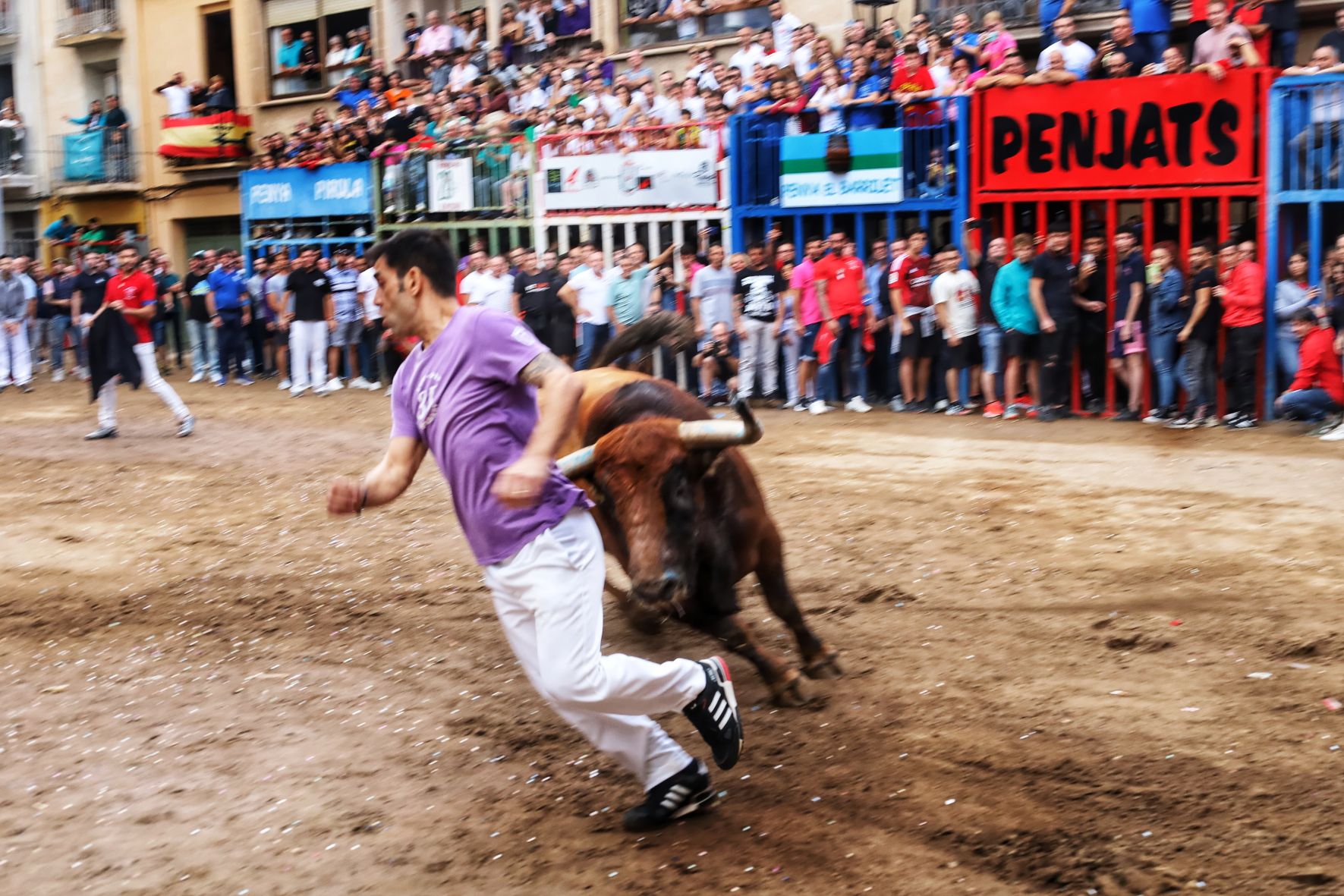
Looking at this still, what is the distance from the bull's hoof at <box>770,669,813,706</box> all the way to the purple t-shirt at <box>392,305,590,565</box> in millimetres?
1728

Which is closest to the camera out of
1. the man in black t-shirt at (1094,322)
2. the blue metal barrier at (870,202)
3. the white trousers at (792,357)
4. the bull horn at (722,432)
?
the bull horn at (722,432)

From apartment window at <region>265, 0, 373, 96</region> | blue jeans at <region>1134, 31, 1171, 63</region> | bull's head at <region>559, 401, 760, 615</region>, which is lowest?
bull's head at <region>559, 401, 760, 615</region>

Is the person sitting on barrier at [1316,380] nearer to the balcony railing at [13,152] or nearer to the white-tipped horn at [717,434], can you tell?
the white-tipped horn at [717,434]

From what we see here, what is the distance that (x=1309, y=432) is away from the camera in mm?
12680

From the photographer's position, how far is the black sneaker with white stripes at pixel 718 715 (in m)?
4.79

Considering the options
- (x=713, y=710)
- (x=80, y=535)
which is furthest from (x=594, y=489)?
(x=80, y=535)

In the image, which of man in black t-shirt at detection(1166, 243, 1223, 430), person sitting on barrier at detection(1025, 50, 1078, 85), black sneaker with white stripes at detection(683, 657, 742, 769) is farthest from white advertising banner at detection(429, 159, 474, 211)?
black sneaker with white stripes at detection(683, 657, 742, 769)

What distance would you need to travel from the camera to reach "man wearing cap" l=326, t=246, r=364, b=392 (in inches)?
808

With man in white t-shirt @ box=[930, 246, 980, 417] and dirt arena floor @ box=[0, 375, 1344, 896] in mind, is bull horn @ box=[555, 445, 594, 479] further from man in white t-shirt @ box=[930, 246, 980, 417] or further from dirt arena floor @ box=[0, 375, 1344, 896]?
man in white t-shirt @ box=[930, 246, 980, 417]

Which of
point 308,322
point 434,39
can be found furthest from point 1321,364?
point 434,39

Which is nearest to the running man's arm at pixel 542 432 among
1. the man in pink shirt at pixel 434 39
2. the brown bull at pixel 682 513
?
the brown bull at pixel 682 513

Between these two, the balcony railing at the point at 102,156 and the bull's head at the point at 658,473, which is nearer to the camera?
the bull's head at the point at 658,473

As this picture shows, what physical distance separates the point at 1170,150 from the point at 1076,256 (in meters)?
1.38

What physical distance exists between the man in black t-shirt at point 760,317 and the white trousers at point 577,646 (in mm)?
11663
